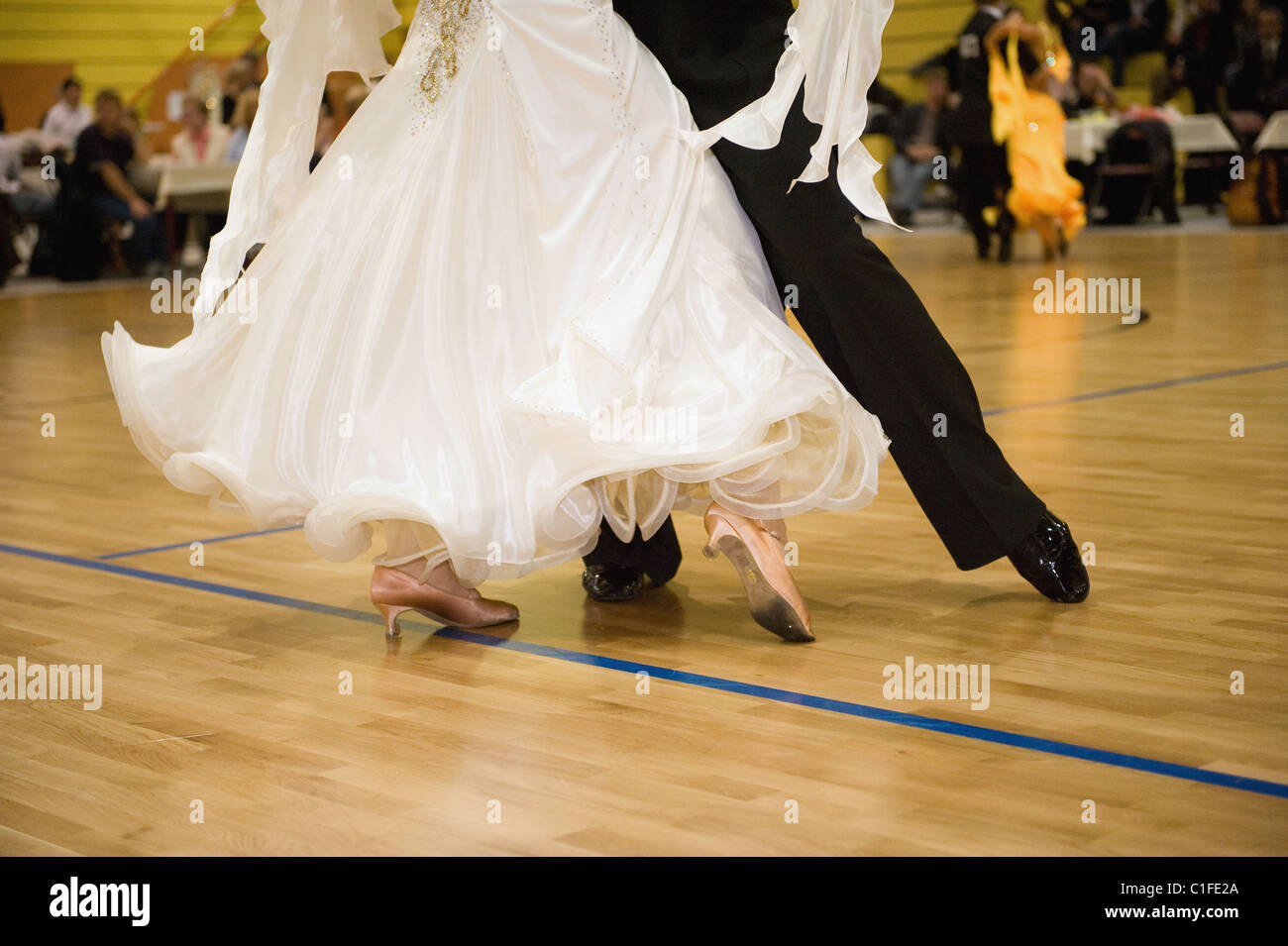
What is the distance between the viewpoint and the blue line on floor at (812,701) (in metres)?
1.67

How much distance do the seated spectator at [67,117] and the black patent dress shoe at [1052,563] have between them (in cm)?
1062

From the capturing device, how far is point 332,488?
223 cm

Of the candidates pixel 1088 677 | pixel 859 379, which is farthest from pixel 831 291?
pixel 1088 677

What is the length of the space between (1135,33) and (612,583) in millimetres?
11737

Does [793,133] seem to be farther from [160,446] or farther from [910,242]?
[910,242]

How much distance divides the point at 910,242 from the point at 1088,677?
9.79m

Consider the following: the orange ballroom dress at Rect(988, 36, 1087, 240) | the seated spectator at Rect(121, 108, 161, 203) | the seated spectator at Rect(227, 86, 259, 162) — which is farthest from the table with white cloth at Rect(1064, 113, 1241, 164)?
the seated spectator at Rect(121, 108, 161, 203)

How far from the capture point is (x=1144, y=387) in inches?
177

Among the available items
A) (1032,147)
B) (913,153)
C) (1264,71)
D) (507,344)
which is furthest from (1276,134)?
(507,344)

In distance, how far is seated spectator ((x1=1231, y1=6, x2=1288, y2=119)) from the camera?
11547 millimetres

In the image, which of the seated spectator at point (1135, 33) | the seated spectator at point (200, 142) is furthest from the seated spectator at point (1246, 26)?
the seated spectator at point (200, 142)

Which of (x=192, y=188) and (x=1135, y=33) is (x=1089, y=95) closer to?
(x=1135, y=33)
